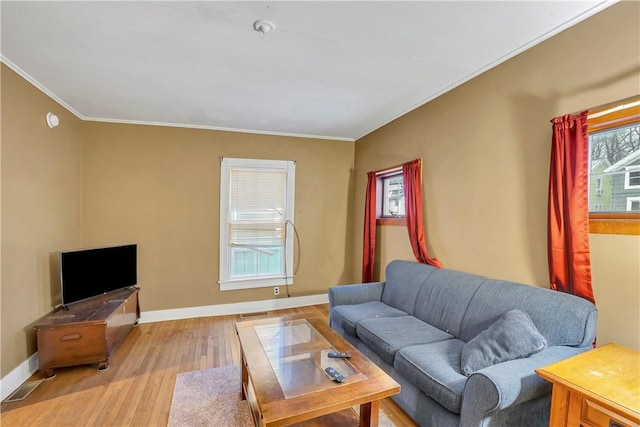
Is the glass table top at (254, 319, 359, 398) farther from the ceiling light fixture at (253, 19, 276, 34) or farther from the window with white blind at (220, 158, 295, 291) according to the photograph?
the ceiling light fixture at (253, 19, 276, 34)

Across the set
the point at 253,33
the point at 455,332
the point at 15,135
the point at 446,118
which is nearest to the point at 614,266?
the point at 455,332

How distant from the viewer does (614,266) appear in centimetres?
160

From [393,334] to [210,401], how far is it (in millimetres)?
1462

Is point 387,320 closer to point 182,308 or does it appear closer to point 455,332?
point 455,332

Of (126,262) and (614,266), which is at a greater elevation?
(614,266)

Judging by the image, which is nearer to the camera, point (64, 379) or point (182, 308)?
point (64, 379)

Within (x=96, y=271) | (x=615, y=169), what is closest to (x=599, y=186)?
(x=615, y=169)

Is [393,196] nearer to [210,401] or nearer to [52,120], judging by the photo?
[210,401]

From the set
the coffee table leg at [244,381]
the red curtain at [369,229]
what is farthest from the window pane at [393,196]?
the coffee table leg at [244,381]

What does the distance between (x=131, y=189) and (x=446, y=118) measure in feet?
12.2

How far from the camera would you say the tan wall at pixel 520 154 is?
1580mm

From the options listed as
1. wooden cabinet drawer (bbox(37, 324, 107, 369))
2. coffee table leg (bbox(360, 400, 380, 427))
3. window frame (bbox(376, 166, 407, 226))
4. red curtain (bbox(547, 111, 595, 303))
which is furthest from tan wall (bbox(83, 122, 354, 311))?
red curtain (bbox(547, 111, 595, 303))

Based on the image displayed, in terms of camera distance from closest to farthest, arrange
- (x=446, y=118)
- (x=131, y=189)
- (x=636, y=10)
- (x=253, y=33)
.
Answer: (x=636, y=10) → (x=253, y=33) → (x=446, y=118) → (x=131, y=189)

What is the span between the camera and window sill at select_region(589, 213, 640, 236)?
60.6 inches
